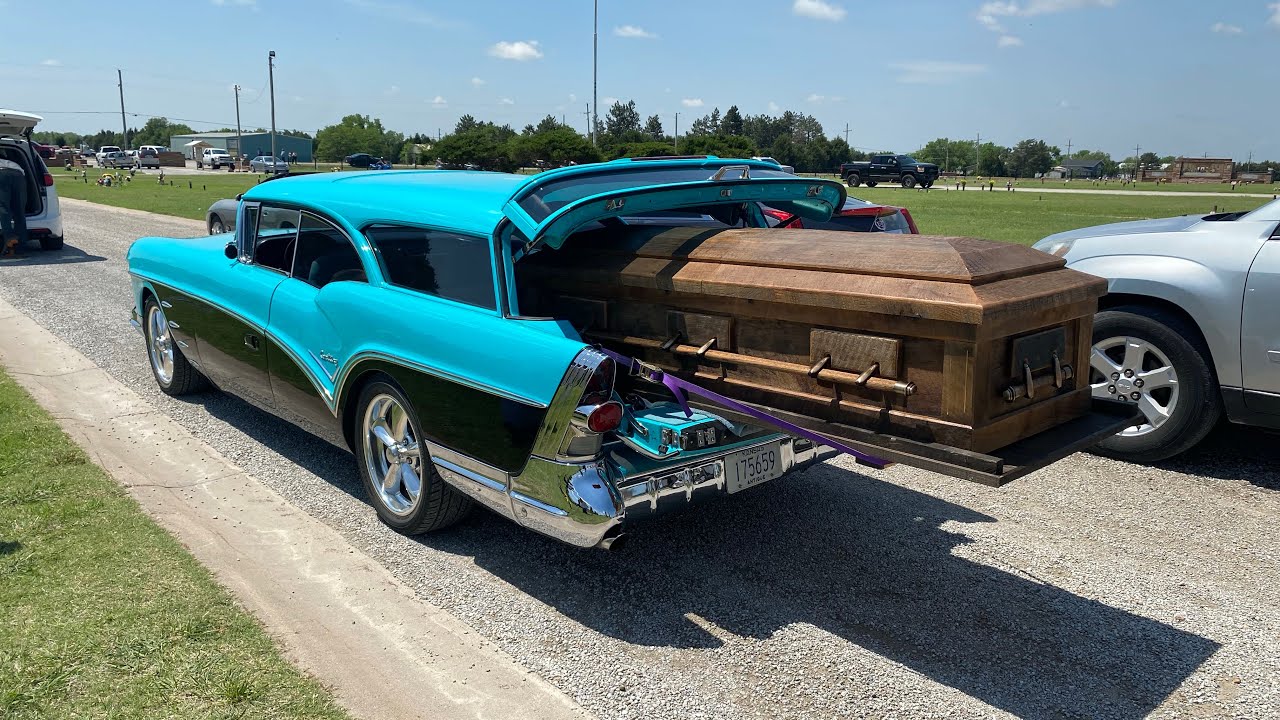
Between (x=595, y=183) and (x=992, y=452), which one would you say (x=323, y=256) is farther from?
(x=992, y=452)

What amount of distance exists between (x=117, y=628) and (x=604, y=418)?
6.37 ft

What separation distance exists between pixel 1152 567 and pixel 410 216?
12.1 feet

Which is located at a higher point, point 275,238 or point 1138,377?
point 275,238

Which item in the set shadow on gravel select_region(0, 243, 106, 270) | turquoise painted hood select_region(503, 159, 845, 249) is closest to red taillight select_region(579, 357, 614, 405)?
turquoise painted hood select_region(503, 159, 845, 249)

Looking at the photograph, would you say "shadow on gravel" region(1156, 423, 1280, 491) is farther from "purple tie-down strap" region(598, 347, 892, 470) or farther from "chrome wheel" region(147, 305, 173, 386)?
"chrome wheel" region(147, 305, 173, 386)

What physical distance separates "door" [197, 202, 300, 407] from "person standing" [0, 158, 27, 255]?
36.4ft

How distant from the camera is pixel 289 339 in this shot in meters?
4.96

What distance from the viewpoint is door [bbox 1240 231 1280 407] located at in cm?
504

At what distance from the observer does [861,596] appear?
155 inches

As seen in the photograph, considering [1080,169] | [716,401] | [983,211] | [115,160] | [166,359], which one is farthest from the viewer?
[1080,169]

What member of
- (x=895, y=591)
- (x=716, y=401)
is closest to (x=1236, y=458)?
(x=895, y=591)

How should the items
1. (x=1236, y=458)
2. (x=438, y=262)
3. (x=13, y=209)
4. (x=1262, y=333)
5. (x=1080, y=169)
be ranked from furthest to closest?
(x=1080, y=169) → (x=13, y=209) → (x=1236, y=458) → (x=1262, y=333) → (x=438, y=262)

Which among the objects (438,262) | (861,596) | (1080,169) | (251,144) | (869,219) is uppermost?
(251,144)

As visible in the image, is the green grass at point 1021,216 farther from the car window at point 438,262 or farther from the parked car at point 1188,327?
the car window at point 438,262
